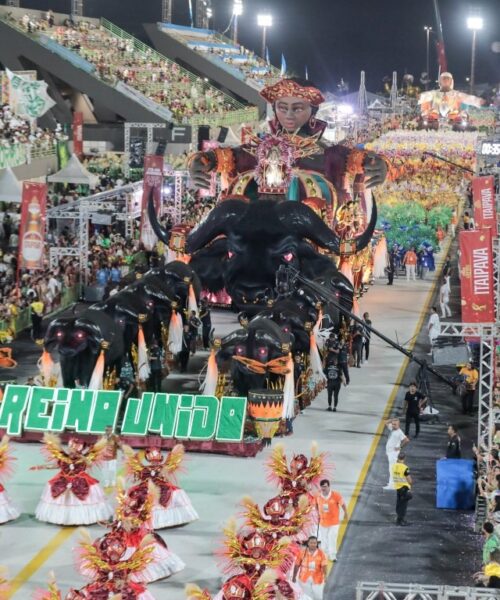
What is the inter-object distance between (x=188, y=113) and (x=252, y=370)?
43.7 metres

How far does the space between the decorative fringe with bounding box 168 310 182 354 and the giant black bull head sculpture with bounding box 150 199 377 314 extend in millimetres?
2219

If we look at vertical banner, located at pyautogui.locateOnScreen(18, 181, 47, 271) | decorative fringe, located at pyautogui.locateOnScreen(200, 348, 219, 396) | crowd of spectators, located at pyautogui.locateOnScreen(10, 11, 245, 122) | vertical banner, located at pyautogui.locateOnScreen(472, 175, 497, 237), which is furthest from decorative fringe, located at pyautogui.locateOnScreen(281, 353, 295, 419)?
crowd of spectators, located at pyautogui.locateOnScreen(10, 11, 245, 122)

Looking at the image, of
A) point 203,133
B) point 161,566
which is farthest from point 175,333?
point 203,133

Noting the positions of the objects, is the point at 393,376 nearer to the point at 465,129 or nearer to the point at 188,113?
the point at 188,113

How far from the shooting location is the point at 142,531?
15688 mm

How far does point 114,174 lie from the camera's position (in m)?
53.9

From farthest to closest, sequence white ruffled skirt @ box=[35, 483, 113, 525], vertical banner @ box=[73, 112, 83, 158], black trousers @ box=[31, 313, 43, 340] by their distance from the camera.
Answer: vertical banner @ box=[73, 112, 83, 158], black trousers @ box=[31, 313, 43, 340], white ruffled skirt @ box=[35, 483, 113, 525]

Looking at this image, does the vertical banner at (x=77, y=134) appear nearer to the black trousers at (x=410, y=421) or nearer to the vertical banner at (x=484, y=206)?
the vertical banner at (x=484, y=206)

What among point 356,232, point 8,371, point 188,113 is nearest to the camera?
point 8,371

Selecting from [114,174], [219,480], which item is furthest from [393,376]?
[114,174]

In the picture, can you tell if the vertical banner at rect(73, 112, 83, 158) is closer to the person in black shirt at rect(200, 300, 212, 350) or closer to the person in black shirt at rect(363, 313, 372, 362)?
the person in black shirt at rect(200, 300, 212, 350)

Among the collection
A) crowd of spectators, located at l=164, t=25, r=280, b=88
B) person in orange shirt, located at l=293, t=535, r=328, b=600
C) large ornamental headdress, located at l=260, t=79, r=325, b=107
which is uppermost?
crowd of spectators, located at l=164, t=25, r=280, b=88

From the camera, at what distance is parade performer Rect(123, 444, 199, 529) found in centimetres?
1830

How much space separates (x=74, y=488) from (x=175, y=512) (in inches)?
54.3
